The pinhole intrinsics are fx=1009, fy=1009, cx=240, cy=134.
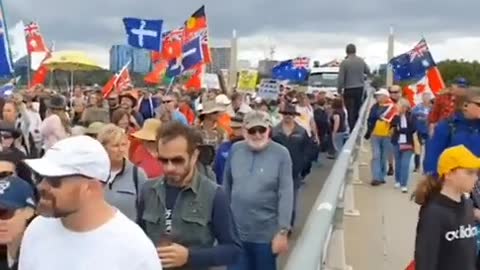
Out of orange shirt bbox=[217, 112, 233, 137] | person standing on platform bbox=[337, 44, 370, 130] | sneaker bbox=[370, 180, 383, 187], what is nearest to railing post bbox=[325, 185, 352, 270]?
orange shirt bbox=[217, 112, 233, 137]

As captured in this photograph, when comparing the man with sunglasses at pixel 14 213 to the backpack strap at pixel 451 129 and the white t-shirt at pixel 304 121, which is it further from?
the white t-shirt at pixel 304 121

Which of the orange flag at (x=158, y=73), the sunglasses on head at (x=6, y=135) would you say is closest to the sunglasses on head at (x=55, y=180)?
the sunglasses on head at (x=6, y=135)

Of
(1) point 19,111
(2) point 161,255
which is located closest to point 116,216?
(2) point 161,255

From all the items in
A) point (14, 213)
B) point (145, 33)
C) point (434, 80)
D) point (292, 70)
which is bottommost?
point (14, 213)

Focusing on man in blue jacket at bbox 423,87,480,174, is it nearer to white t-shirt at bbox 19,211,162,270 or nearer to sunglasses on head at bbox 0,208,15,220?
sunglasses on head at bbox 0,208,15,220

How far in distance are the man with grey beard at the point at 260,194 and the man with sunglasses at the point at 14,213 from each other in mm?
3243

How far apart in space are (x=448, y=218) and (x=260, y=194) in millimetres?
1778

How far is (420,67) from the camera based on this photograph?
22016 mm

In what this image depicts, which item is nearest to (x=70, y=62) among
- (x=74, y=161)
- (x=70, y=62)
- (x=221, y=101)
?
(x=70, y=62)

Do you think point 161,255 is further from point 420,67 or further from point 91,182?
point 420,67

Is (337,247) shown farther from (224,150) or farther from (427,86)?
(427,86)

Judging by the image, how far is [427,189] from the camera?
22.1ft

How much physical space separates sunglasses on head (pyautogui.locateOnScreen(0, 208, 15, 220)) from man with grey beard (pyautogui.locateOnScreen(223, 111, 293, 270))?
3.32 metres

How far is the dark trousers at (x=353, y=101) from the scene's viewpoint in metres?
18.8
